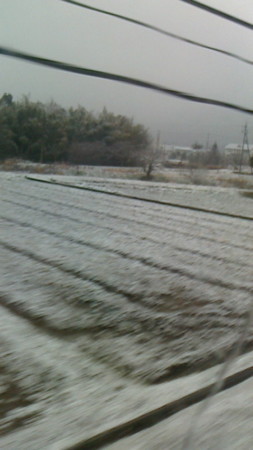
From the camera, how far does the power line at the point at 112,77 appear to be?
0.86 metres

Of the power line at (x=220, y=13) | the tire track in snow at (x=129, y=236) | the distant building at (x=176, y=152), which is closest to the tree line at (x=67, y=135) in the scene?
the distant building at (x=176, y=152)

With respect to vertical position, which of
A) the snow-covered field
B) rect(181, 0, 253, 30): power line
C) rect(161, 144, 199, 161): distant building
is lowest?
the snow-covered field

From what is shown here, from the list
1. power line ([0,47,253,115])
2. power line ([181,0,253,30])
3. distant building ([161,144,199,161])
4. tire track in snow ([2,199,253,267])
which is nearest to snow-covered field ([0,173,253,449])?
tire track in snow ([2,199,253,267])

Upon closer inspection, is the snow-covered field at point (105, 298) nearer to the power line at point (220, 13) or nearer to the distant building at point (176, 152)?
the distant building at point (176, 152)

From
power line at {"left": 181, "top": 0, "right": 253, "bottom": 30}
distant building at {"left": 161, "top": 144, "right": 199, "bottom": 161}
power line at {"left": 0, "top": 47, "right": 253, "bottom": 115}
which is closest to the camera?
power line at {"left": 0, "top": 47, "right": 253, "bottom": 115}

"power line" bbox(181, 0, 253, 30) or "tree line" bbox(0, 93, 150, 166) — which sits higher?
"power line" bbox(181, 0, 253, 30)

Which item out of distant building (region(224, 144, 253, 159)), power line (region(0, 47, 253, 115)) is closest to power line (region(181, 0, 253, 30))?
power line (region(0, 47, 253, 115))

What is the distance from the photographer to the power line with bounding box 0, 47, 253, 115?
86 centimetres

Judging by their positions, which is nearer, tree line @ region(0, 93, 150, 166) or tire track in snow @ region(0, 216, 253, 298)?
tree line @ region(0, 93, 150, 166)

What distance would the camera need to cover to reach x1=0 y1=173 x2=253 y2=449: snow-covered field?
879 mm

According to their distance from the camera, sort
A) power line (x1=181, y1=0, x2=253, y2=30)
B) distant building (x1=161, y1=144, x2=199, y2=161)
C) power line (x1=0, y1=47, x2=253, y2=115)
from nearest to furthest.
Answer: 1. power line (x1=0, y1=47, x2=253, y2=115)
2. distant building (x1=161, y1=144, x2=199, y2=161)
3. power line (x1=181, y1=0, x2=253, y2=30)

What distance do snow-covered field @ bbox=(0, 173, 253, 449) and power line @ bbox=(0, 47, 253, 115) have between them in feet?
0.83

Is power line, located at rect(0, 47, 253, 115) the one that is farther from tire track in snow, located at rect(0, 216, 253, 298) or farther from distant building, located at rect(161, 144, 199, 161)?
tire track in snow, located at rect(0, 216, 253, 298)

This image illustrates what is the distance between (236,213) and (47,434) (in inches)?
38.2
